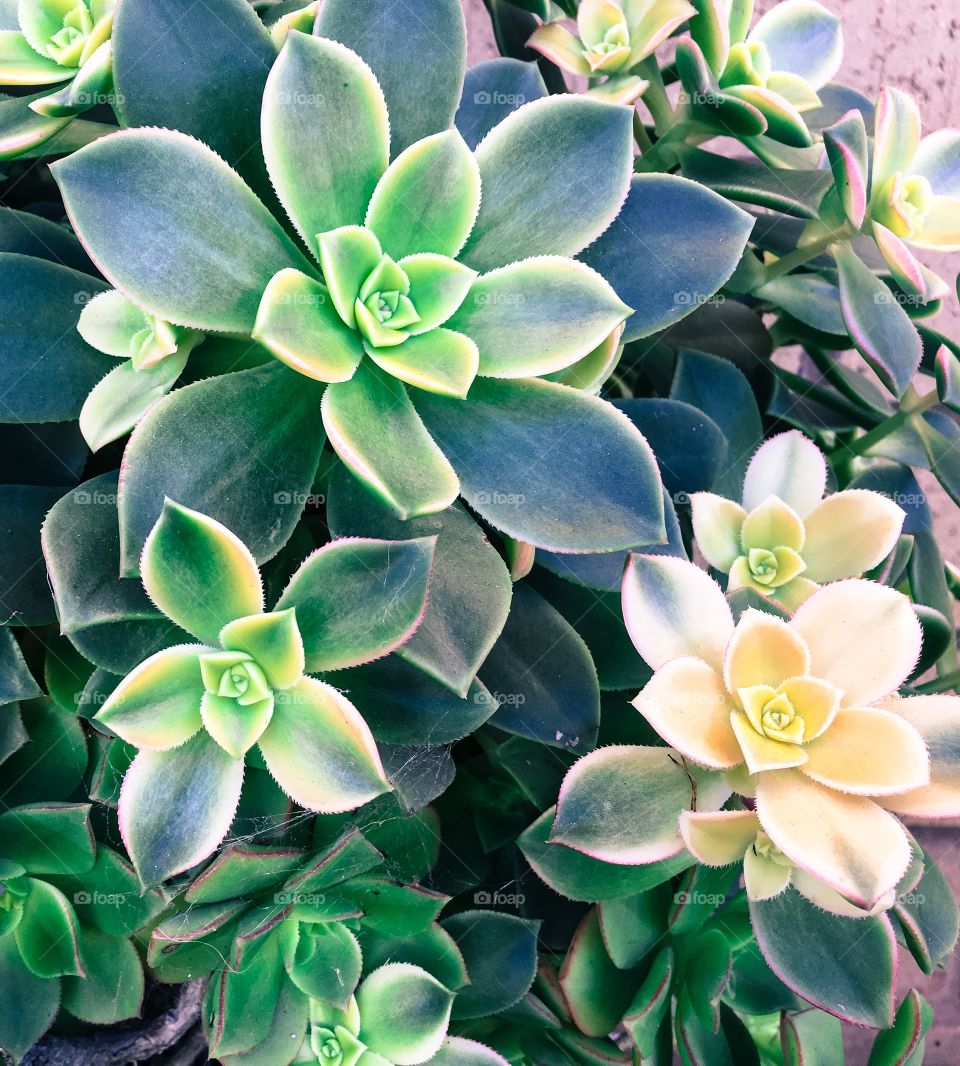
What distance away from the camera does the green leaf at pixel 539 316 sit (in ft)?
1.89

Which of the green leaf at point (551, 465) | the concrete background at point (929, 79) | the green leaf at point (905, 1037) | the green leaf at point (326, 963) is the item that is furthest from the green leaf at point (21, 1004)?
the concrete background at point (929, 79)

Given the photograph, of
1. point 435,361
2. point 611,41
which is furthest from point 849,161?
point 435,361

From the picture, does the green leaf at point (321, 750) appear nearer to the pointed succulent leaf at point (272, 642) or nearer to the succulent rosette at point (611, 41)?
the pointed succulent leaf at point (272, 642)

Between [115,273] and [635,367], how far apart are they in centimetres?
52

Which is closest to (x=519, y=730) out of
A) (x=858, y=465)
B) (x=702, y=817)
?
(x=702, y=817)

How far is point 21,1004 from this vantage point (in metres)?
0.74

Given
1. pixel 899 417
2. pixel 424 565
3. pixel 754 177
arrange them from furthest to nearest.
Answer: pixel 899 417
pixel 754 177
pixel 424 565

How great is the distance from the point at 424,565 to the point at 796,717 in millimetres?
266

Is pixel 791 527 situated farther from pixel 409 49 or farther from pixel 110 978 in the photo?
pixel 110 978

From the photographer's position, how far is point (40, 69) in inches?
28.2

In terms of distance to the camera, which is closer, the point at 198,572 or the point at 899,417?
the point at 198,572

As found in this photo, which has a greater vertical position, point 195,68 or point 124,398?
point 195,68

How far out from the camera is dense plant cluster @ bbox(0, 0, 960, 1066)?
22.0 inches

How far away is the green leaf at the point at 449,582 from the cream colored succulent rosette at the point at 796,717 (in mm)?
94
